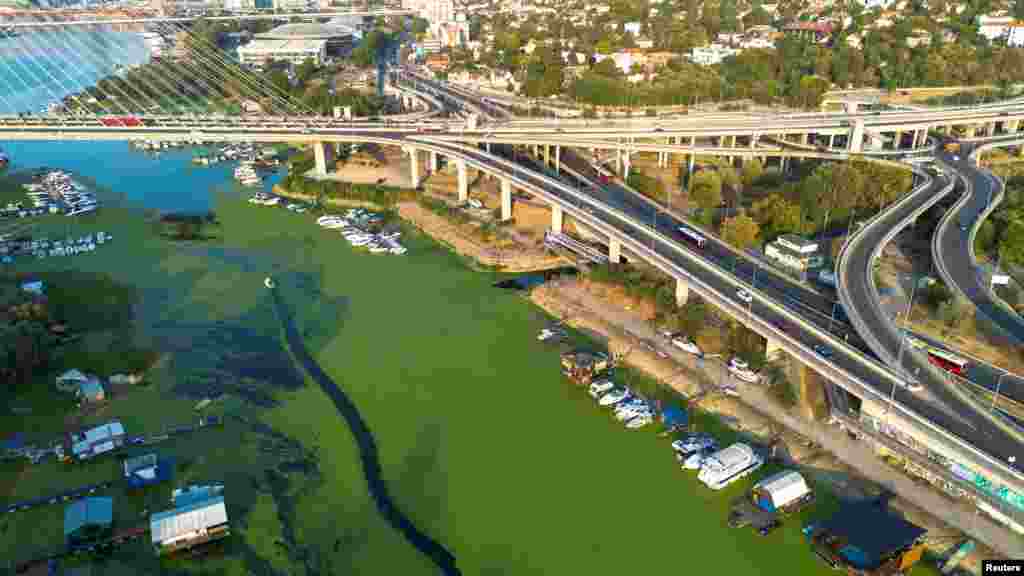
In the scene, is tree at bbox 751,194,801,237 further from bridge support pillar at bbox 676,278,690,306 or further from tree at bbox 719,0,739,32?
tree at bbox 719,0,739,32

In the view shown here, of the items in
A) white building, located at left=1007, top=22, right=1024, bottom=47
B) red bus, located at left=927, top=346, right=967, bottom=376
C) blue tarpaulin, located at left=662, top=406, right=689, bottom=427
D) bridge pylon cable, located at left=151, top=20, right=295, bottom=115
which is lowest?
blue tarpaulin, located at left=662, top=406, right=689, bottom=427

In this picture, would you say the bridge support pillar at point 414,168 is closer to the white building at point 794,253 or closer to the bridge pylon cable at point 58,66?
the white building at point 794,253

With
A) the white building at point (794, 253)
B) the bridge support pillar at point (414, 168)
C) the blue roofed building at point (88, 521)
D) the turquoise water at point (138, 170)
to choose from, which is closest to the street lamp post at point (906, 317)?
the white building at point (794, 253)

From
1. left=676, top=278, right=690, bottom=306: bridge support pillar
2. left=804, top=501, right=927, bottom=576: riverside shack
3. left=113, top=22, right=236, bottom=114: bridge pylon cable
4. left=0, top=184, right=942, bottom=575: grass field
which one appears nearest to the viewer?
left=804, top=501, right=927, bottom=576: riverside shack

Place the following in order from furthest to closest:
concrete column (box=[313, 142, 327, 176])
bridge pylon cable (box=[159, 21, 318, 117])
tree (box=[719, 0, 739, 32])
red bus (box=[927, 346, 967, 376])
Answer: tree (box=[719, 0, 739, 32]), bridge pylon cable (box=[159, 21, 318, 117]), concrete column (box=[313, 142, 327, 176]), red bus (box=[927, 346, 967, 376])

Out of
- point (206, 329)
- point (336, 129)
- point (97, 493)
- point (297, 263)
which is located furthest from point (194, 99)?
point (97, 493)

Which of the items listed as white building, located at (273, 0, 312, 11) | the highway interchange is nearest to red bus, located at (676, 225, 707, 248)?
the highway interchange

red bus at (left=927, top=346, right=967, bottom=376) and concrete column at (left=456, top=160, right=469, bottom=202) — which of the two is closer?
red bus at (left=927, top=346, right=967, bottom=376)
